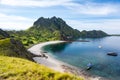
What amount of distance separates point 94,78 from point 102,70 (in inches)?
557

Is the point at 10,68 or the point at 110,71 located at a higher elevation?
the point at 10,68

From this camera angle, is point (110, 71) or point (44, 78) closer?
point (44, 78)

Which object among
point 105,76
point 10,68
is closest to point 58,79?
point 10,68

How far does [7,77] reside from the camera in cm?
2309

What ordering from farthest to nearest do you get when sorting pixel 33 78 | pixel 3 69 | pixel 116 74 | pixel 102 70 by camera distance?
pixel 102 70
pixel 116 74
pixel 3 69
pixel 33 78

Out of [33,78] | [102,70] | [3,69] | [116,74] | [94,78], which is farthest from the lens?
[102,70]

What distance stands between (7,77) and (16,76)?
3.66 ft

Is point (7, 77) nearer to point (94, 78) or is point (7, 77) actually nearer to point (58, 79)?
point (58, 79)

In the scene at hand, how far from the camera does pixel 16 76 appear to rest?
2331 centimetres

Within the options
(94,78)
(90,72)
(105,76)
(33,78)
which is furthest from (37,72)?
(90,72)

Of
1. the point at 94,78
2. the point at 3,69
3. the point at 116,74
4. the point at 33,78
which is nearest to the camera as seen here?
the point at 33,78

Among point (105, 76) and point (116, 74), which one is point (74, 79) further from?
point (116, 74)

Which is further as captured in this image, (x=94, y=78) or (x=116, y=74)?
(x=116, y=74)

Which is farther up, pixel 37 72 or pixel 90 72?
pixel 37 72
